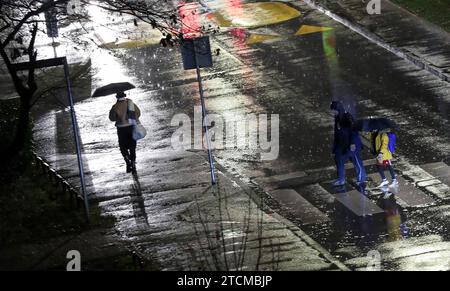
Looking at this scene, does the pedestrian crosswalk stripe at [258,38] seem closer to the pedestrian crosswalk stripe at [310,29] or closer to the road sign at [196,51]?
the pedestrian crosswalk stripe at [310,29]

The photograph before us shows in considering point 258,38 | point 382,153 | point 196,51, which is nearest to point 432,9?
point 258,38

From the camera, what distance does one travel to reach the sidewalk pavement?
2697 centimetres

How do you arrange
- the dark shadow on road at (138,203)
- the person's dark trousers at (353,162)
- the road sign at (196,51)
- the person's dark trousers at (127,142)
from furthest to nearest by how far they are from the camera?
the person's dark trousers at (127,142)
the person's dark trousers at (353,162)
the road sign at (196,51)
the dark shadow on road at (138,203)

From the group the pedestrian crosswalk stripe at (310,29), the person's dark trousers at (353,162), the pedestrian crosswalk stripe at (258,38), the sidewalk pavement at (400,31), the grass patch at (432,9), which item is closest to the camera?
the person's dark trousers at (353,162)

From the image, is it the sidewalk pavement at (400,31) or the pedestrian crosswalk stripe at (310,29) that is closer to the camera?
the sidewalk pavement at (400,31)

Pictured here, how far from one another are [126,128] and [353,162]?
15.2ft

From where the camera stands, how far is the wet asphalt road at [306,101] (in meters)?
17.4

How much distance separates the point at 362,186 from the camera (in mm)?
19453

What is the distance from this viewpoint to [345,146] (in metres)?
19.6

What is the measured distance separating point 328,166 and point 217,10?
1534 cm

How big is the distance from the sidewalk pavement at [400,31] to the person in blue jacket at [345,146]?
6.54 meters

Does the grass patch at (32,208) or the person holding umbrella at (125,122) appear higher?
the person holding umbrella at (125,122)

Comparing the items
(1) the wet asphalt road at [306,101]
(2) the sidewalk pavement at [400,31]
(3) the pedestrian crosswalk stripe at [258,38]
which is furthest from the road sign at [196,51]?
(3) the pedestrian crosswalk stripe at [258,38]

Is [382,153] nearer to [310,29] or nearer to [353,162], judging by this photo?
[353,162]
